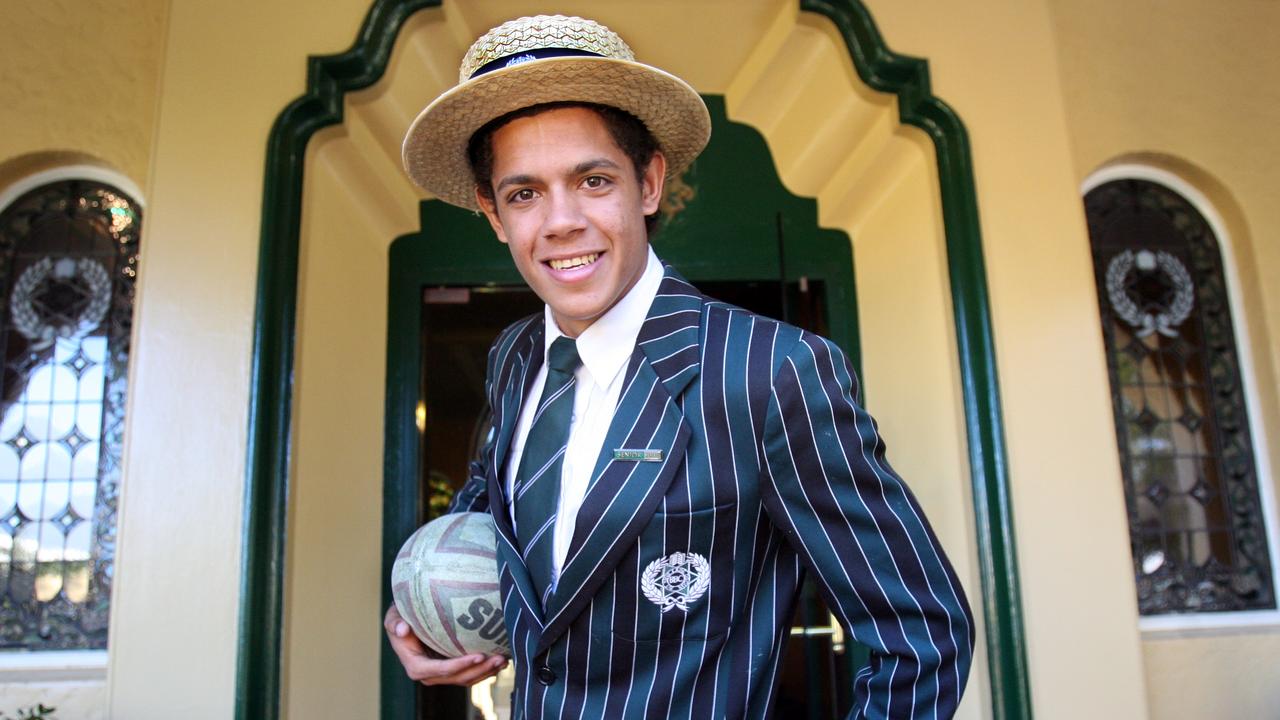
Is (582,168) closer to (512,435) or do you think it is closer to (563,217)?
(563,217)

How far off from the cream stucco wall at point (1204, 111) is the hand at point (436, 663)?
2818 millimetres

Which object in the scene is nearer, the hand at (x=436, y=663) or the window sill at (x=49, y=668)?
the hand at (x=436, y=663)

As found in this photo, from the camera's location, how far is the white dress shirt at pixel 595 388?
1.67 m

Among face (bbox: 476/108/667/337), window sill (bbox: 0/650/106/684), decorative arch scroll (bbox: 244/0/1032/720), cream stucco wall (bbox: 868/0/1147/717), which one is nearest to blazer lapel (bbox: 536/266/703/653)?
face (bbox: 476/108/667/337)

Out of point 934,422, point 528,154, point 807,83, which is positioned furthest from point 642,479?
point 807,83

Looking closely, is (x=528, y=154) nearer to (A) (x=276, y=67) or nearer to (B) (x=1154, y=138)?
(A) (x=276, y=67)

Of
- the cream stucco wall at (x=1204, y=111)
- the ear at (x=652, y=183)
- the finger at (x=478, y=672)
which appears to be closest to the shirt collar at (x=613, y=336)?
the ear at (x=652, y=183)

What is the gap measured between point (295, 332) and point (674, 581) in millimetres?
1611

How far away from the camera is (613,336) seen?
1753mm

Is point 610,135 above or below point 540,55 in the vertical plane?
below

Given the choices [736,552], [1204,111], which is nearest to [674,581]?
[736,552]

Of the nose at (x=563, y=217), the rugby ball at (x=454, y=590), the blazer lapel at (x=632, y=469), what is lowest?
the rugby ball at (x=454, y=590)

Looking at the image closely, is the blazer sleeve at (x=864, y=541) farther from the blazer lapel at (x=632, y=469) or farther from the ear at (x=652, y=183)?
the ear at (x=652, y=183)

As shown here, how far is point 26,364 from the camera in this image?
10.9 feet
